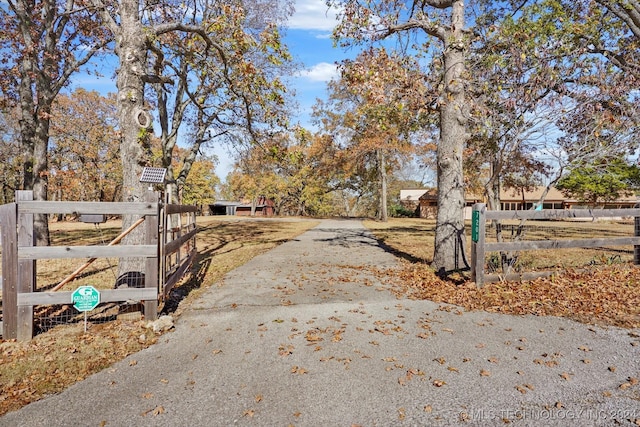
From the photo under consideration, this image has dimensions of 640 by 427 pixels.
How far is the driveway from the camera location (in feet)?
9.42

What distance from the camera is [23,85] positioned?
37.5 ft

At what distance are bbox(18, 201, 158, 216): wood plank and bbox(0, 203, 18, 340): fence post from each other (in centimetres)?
16

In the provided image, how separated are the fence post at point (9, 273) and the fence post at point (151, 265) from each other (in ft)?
4.72

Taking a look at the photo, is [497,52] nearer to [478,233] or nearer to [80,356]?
[478,233]

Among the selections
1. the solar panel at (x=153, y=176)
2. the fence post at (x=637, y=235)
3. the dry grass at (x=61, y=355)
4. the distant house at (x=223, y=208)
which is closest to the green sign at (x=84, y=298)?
the dry grass at (x=61, y=355)

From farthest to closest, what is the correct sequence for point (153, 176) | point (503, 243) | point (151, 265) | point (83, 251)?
point (503, 243)
point (153, 176)
point (151, 265)
point (83, 251)

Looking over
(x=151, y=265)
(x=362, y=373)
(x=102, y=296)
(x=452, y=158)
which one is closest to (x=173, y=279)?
(x=151, y=265)

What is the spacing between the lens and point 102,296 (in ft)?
15.5

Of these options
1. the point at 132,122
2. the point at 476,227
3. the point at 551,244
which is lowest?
the point at 551,244

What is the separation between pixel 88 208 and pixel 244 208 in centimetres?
6422

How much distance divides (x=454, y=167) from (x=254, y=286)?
5.06 m

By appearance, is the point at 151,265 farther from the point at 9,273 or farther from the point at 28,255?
the point at 9,273

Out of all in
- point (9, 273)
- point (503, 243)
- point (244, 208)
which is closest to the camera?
point (9, 273)

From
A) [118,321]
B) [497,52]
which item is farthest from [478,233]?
[118,321]
